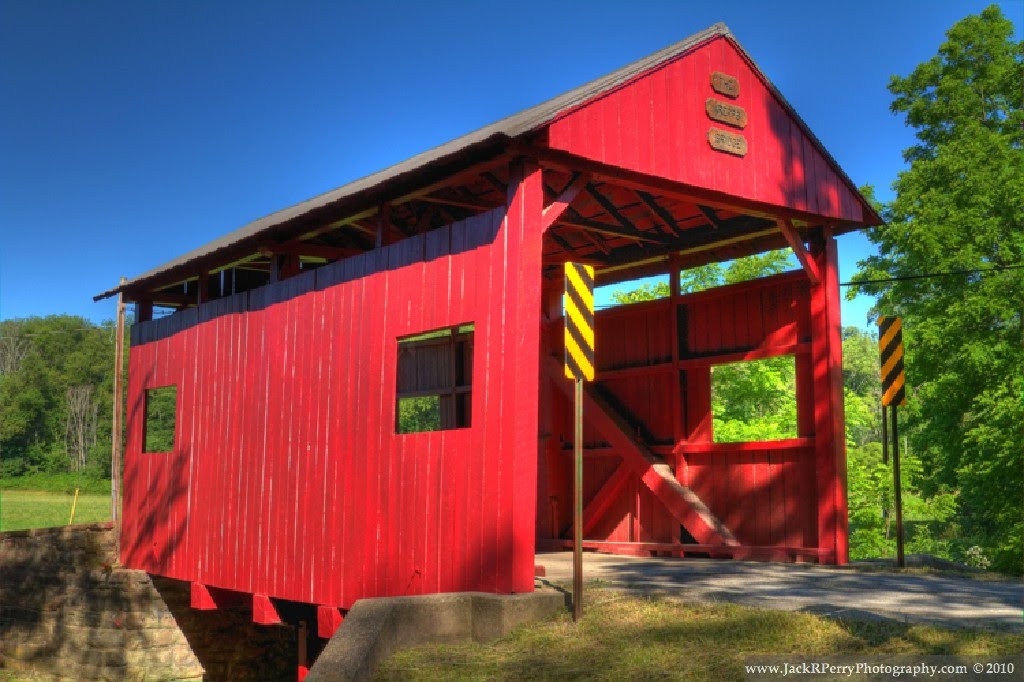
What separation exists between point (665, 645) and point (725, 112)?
246 inches

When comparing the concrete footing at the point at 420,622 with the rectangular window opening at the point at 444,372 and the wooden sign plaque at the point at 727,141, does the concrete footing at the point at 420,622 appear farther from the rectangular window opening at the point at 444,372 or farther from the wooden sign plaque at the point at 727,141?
the rectangular window opening at the point at 444,372

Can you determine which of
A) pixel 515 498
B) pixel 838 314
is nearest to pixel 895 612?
pixel 515 498

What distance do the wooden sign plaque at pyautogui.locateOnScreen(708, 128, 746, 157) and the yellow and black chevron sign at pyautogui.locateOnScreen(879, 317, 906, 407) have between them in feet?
7.94

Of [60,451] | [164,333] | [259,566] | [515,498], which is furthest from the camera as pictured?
[60,451]

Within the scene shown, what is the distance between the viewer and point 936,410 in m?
22.5

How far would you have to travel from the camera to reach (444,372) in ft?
54.5

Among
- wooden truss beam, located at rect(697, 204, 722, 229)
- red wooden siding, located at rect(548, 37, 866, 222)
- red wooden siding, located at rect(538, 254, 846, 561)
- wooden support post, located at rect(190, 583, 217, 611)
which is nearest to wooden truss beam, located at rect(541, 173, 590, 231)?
red wooden siding, located at rect(548, 37, 866, 222)

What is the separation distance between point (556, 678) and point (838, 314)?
275 inches

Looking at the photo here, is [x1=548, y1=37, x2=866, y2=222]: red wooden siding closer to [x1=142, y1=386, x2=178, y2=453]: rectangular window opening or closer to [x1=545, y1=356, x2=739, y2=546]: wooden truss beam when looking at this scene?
[x1=545, y1=356, x2=739, y2=546]: wooden truss beam

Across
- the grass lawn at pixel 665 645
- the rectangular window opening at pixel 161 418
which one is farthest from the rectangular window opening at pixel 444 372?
the rectangular window opening at pixel 161 418

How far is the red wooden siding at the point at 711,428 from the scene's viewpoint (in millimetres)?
11719

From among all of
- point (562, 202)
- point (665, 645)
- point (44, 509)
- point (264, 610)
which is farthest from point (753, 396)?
point (44, 509)

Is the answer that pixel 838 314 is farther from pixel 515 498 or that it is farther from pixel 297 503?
pixel 297 503

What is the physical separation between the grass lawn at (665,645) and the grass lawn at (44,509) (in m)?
27.9
